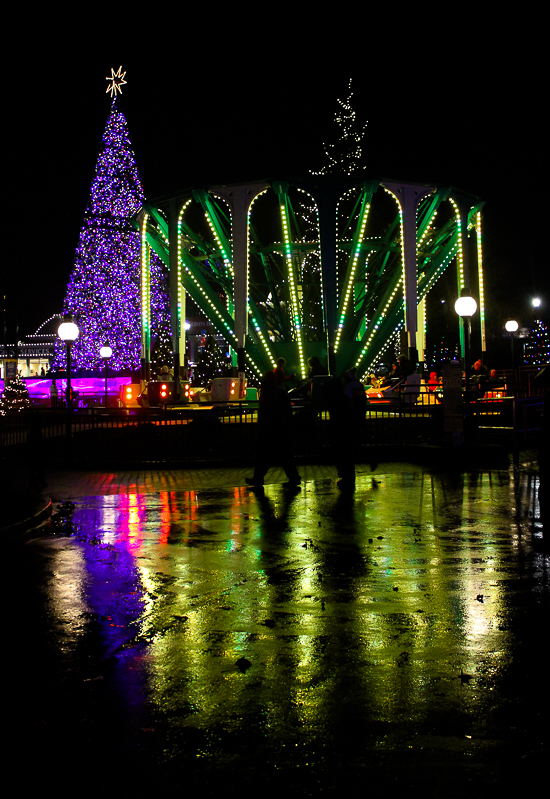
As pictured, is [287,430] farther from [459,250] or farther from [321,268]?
[459,250]

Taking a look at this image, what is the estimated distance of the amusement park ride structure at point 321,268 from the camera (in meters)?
28.4

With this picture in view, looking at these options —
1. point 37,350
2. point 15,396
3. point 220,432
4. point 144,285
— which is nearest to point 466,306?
point 220,432

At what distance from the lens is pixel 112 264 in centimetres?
5309

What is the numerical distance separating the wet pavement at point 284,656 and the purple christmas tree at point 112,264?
146 ft

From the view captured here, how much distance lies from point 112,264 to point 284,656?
50654mm

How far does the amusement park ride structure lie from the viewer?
93.1 ft

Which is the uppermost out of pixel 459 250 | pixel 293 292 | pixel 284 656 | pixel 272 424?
pixel 459 250

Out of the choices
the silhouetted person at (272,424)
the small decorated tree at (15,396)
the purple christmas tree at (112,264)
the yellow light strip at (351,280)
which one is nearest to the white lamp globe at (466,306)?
the silhouetted person at (272,424)

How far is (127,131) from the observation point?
52125mm

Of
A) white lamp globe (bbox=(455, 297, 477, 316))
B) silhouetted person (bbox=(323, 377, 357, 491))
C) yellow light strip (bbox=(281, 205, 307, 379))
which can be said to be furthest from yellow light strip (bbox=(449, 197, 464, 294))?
silhouetted person (bbox=(323, 377, 357, 491))

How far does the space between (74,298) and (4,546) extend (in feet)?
151

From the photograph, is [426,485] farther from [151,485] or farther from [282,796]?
[282,796]

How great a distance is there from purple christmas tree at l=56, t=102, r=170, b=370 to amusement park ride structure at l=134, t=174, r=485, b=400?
19.0 metres

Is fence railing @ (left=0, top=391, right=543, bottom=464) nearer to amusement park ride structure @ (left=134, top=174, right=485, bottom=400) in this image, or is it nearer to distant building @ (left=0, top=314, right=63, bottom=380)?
amusement park ride structure @ (left=134, top=174, right=485, bottom=400)
